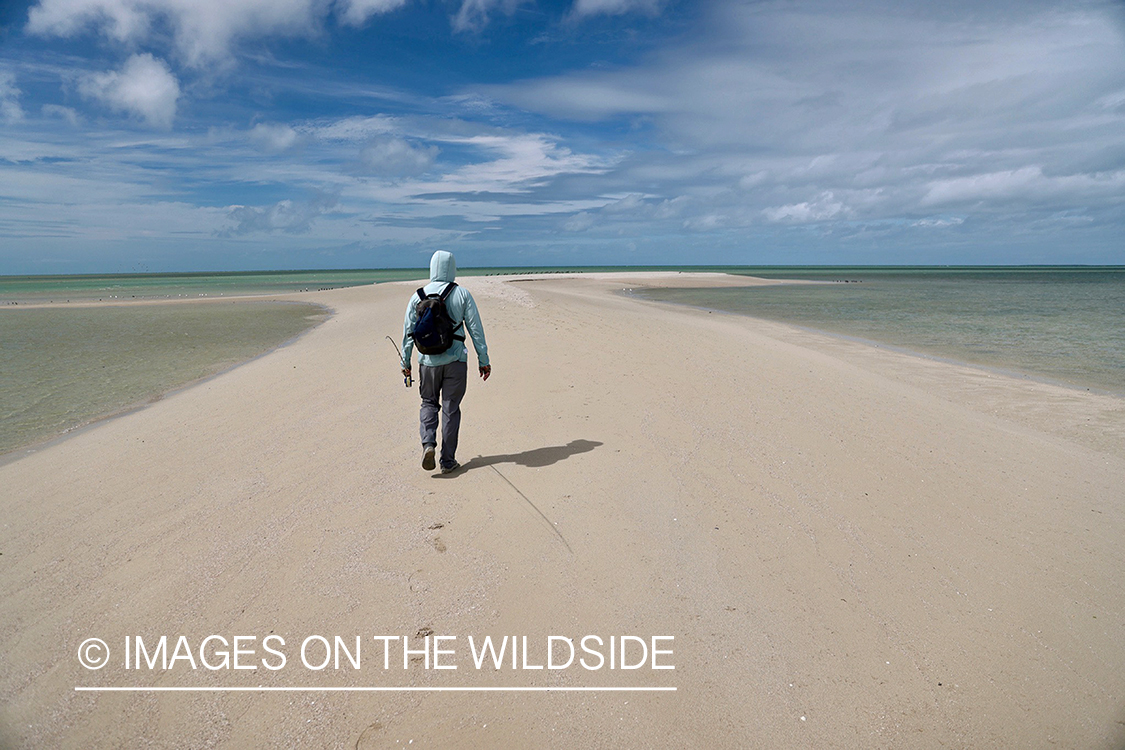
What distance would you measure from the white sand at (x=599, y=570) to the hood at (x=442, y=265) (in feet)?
6.44

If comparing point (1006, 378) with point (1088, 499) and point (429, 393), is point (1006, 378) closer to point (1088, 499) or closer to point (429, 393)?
point (1088, 499)

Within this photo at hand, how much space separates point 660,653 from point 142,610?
3222 millimetres

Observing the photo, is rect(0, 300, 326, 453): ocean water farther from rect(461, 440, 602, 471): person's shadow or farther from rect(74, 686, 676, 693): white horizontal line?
rect(74, 686, 676, 693): white horizontal line

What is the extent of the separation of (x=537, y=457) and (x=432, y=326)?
183 cm

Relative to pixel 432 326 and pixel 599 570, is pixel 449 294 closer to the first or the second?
pixel 432 326

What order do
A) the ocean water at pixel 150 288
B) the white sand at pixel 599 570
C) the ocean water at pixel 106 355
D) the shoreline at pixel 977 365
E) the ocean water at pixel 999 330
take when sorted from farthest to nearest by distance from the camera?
the ocean water at pixel 150 288, the ocean water at pixel 999 330, the shoreline at pixel 977 365, the ocean water at pixel 106 355, the white sand at pixel 599 570

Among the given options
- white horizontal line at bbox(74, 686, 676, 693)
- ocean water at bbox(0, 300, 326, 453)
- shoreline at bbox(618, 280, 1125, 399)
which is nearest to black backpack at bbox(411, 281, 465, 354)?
white horizontal line at bbox(74, 686, 676, 693)

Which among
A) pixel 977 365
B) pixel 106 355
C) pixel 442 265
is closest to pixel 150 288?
pixel 106 355

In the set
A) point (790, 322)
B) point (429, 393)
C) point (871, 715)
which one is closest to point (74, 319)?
point (429, 393)

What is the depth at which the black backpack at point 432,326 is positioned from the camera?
17.3ft

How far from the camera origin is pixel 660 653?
10.7ft

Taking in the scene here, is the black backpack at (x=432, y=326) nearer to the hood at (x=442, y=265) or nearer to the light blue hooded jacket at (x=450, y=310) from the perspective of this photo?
the light blue hooded jacket at (x=450, y=310)

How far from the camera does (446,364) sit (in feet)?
18.1

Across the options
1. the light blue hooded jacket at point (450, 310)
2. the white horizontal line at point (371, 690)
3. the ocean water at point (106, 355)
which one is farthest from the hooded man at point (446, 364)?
the ocean water at point (106, 355)
